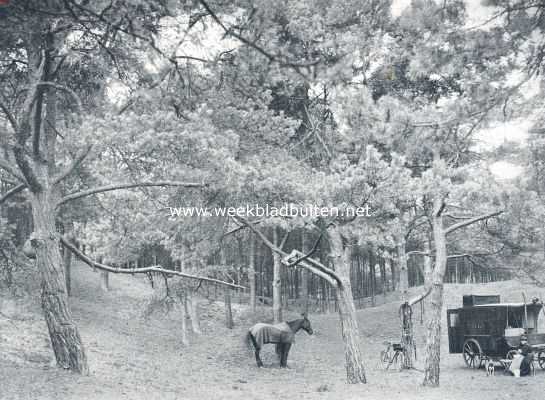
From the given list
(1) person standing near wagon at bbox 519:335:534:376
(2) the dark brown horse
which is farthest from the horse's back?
(1) person standing near wagon at bbox 519:335:534:376

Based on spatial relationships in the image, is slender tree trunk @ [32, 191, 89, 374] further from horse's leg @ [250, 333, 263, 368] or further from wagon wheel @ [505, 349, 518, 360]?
wagon wheel @ [505, 349, 518, 360]

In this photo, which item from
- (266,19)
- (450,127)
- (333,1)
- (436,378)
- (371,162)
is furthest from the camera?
(436,378)

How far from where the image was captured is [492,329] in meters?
15.8

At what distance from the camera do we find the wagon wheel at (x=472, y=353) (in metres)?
16.0

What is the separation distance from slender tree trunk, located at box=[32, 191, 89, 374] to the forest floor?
0.35m

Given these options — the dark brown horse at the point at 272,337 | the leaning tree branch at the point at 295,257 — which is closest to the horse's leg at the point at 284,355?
the dark brown horse at the point at 272,337

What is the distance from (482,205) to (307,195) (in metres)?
5.14

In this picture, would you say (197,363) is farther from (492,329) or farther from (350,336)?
(492,329)

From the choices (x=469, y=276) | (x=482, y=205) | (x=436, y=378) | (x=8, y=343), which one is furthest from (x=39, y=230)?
(x=469, y=276)

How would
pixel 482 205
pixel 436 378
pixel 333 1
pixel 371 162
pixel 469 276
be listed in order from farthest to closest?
pixel 469 276, pixel 482 205, pixel 436 378, pixel 333 1, pixel 371 162

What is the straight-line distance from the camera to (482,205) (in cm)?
1281

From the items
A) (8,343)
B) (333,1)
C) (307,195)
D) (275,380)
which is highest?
(333,1)

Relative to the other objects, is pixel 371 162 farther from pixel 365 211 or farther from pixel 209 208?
pixel 209 208

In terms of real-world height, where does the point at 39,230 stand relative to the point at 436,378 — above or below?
above
